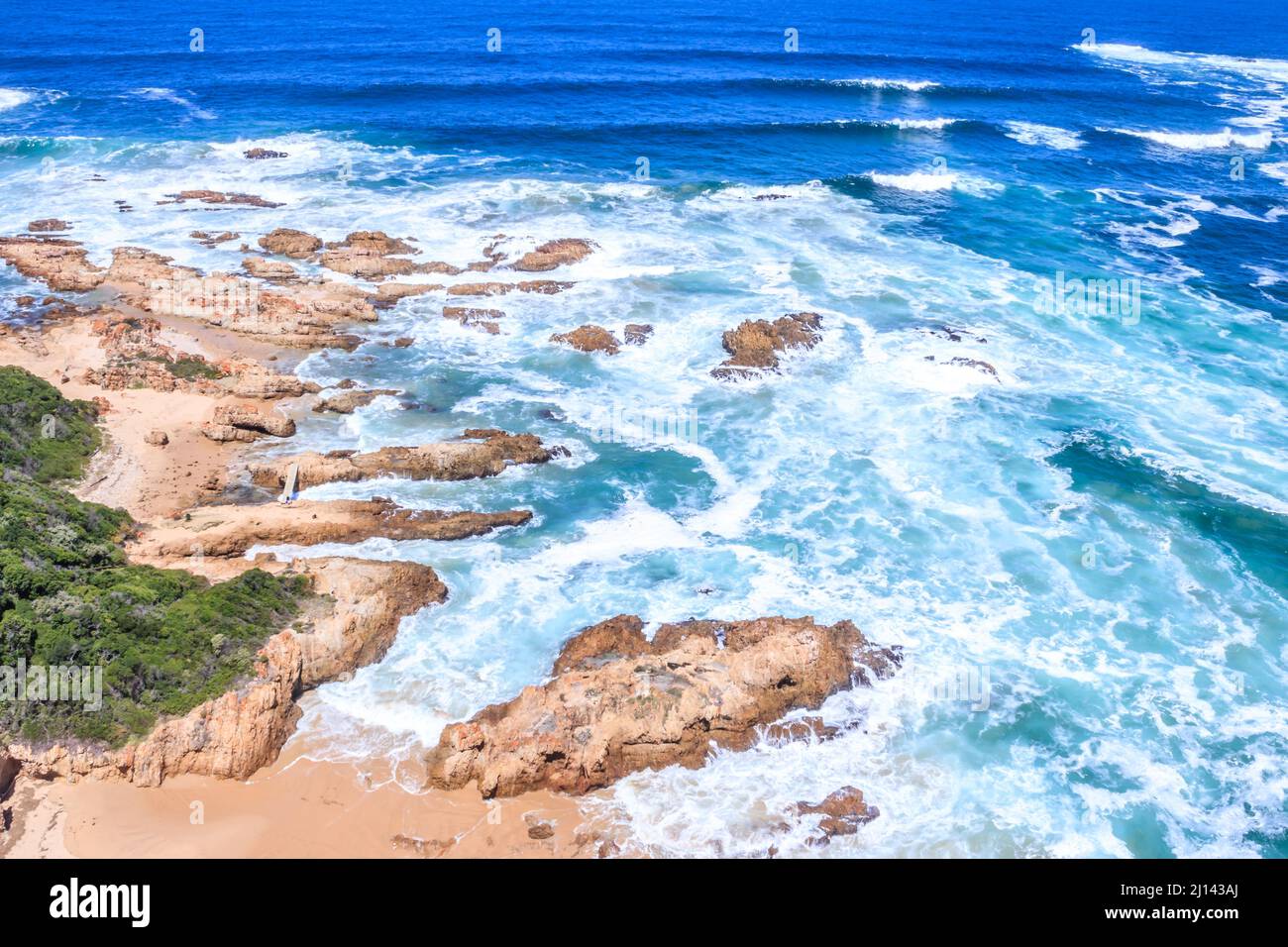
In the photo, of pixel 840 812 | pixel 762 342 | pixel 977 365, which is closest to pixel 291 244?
pixel 762 342

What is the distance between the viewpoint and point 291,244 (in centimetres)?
4484

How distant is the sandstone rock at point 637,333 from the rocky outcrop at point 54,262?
24465 millimetres

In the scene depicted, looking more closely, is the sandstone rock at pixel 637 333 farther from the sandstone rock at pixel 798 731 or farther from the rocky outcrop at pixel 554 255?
the sandstone rock at pixel 798 731

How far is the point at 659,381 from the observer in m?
36.7

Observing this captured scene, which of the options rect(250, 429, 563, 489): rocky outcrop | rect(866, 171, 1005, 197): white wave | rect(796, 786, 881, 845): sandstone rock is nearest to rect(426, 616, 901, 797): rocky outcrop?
rect(796, 786, 881, 845): sandstone rock

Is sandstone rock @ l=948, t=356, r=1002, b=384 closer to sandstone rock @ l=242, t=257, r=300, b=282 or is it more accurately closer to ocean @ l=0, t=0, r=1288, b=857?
ocean @ l=0, t=0, r=1288, b=857

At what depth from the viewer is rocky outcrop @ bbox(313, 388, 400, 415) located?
32.9 meters

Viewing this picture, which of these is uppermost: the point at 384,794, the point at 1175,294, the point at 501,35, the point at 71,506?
the point at 501,35

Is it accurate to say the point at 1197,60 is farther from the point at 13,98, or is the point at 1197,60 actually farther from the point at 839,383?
the point at 13,98

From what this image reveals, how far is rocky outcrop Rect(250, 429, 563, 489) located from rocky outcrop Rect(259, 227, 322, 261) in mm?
18898

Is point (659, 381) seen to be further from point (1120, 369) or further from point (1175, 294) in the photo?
point (1175, 294)
